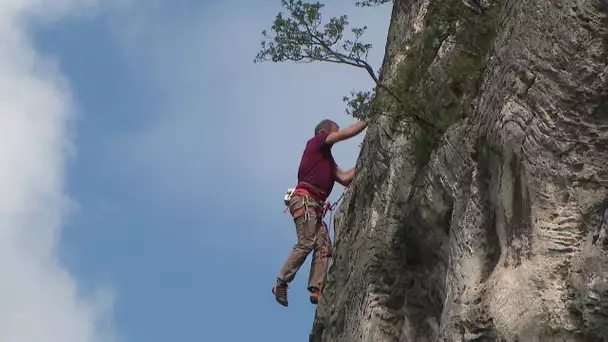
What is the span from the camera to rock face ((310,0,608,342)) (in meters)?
10.5

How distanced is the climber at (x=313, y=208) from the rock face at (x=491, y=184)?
3.24ft

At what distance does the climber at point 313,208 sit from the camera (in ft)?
57.7

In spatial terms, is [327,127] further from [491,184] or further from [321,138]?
[491,184]

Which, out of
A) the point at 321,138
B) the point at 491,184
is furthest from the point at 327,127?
the point at 491,184

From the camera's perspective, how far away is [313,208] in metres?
17.6

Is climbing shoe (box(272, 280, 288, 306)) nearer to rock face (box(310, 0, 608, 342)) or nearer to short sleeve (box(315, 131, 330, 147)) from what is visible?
rock face (box(310, 0, 608, 342))

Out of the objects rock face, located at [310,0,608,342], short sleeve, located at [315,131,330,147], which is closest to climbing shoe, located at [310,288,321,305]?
rock face, located at [310,0,608,342]

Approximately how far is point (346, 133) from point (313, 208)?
1272 millimetres

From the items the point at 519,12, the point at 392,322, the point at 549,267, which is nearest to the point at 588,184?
the point at 549,267

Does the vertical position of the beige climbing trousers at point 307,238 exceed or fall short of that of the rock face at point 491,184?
it exceeds it

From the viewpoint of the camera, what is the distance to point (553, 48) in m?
11.0

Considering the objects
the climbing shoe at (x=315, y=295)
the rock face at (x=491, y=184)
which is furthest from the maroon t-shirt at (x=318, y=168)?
the climbing shoe at (x=315, y=295)

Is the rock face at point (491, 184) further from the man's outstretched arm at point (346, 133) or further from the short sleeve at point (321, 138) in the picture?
the short sleeve at point (321, 138)

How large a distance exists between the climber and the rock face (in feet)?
3.24
